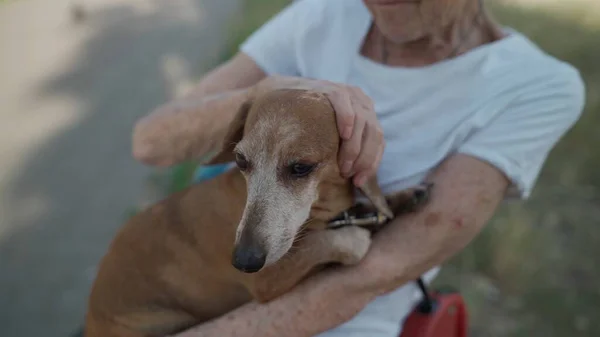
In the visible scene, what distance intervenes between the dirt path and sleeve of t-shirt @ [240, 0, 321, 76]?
5.50 feet

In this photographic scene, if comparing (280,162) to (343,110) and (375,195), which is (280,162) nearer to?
(343,110)

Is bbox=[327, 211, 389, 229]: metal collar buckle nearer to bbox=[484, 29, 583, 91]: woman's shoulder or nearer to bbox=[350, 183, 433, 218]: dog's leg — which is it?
bbox=[350, 183, 433, 218]: dog's leg

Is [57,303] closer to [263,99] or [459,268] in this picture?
[459,268]

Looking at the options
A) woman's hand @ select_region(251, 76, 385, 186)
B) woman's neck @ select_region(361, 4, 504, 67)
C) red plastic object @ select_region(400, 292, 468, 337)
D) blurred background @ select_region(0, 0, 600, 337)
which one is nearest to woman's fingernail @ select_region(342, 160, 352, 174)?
woman's hand @ select_region(251, 76, 385, 186)

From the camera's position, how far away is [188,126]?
1.58 m

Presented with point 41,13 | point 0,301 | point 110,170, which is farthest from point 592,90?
point 41,13

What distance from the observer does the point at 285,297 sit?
1.41 metres

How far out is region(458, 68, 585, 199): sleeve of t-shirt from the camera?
1.45m

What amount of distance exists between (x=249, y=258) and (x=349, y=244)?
283mm

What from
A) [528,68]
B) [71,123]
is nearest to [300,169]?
[528,68]

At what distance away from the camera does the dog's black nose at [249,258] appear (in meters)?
1.20

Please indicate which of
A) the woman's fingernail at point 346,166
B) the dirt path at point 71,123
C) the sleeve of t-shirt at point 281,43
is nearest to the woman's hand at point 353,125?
the woman's fingernail at point 346,166

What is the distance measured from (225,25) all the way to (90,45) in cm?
107

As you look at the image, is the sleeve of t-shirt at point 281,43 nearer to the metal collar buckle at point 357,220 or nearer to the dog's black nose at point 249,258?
the metal collar buckle at point 357,220
